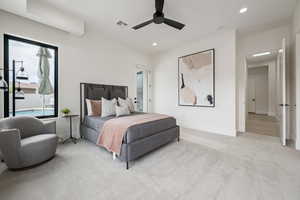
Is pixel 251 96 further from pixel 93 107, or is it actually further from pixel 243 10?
pixel 93 107

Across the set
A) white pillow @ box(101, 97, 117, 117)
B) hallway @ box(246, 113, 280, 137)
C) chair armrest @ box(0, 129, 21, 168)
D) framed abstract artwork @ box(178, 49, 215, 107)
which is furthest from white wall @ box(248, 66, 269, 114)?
chair armrest @ box(0, 129, 21, 168)

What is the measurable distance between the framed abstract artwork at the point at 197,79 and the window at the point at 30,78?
4037 millimetres

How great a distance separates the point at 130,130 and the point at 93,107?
1817mm

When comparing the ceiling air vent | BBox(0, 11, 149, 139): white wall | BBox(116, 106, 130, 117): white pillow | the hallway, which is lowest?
the hallway

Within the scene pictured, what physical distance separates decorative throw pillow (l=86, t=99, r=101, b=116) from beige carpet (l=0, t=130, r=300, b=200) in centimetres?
101

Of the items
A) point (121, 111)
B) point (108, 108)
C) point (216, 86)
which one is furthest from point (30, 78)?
point (216, 86)

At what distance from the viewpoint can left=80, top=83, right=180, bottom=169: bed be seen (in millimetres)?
2258

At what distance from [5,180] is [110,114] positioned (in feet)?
6.76

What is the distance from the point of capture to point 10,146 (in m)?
2.02

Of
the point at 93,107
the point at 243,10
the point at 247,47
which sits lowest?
the point at 93,107

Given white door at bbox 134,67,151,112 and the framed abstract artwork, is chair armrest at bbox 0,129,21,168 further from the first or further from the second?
the framed abstract artwork

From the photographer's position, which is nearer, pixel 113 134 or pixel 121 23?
pixel 113 134

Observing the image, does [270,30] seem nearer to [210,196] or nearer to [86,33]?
[210,196]

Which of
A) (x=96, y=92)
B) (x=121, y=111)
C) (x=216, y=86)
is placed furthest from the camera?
(x=216, y=86)
